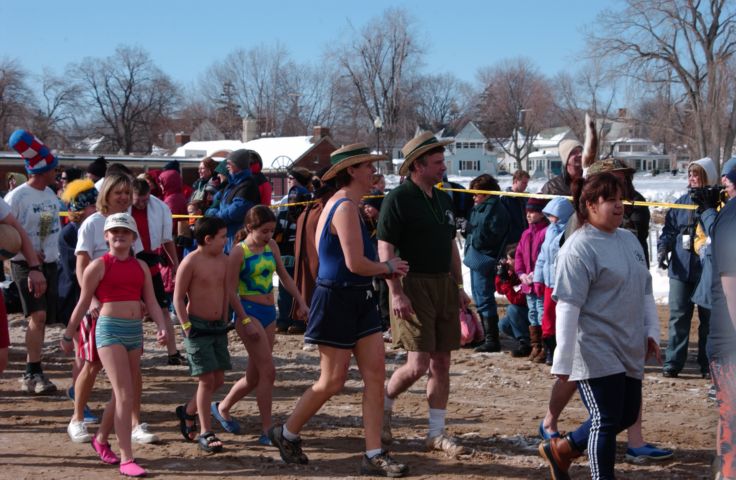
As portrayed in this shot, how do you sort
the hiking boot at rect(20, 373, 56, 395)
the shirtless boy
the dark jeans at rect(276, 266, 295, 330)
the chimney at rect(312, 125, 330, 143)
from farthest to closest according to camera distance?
the chimney at rect(312, 125, 330, 143), the dark jeans at rect(276, 266, 295, 330), the hiking boot at rect(20, 373, 56, 395), the shirtless boy

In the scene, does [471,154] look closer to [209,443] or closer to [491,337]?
[491,337]

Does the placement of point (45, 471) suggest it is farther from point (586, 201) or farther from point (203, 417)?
point (586, 201)

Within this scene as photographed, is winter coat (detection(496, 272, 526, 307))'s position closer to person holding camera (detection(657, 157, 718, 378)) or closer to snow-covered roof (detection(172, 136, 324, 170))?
person holding camera (detection(657, 157, 718, 378))

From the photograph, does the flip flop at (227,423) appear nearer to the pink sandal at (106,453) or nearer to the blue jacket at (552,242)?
the pink sandal at (106,453)

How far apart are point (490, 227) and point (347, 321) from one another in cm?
478

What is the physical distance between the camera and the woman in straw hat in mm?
5590

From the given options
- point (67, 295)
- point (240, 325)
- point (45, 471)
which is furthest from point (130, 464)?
point (67, 295)

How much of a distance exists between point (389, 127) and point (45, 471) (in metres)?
61.8

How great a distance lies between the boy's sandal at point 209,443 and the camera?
6.18m

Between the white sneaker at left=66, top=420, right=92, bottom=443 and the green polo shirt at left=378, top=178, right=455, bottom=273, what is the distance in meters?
2.56

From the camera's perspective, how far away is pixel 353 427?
693cm

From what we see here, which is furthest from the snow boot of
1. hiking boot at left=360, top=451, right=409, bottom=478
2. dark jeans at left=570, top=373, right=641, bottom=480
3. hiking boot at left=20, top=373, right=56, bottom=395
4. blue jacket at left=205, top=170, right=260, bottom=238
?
dark jeans at left=570, top=373, right=641, bottom=480

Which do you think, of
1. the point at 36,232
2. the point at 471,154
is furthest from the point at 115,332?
the point at 471,154

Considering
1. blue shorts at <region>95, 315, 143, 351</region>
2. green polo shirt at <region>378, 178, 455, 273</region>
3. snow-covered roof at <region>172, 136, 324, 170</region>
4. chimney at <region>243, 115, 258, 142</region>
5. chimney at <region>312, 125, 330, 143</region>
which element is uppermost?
chimney at <region>243, 115, 258, 142</region>
